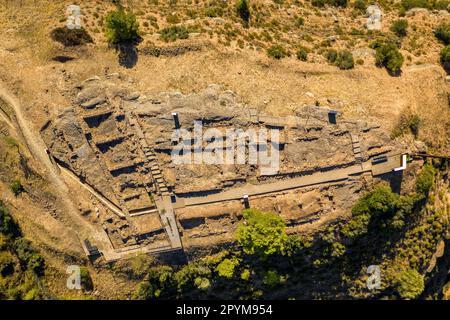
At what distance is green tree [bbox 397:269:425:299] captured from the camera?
194 ft

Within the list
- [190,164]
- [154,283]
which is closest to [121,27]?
[190,164]

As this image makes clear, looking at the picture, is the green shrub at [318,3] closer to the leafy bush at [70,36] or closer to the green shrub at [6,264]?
the leafy bush at [70,36]

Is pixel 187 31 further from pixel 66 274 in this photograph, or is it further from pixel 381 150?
pixel 66 274

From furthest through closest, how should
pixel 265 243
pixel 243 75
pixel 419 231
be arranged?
pixel 419 231 → pixel 243 75 → pixel 265 243

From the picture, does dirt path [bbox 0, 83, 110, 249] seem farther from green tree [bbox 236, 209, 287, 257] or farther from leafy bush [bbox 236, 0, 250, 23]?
leafy bush [bbox 236, 0, 250, 23]

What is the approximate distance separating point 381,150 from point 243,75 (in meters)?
24.2

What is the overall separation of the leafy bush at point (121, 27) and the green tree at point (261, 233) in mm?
31469

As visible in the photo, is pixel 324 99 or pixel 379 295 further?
pixel 379 295

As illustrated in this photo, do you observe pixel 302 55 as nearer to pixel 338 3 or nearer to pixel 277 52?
pixel 277 52

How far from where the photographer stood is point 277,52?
56.3m

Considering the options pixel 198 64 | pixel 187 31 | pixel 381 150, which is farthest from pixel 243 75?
pixel 381 150

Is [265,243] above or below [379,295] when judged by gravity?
above

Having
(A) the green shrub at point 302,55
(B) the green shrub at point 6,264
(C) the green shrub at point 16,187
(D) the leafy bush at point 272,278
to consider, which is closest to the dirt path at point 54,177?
(C) the green shrub at point 16,187

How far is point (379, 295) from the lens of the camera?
6344 cm
